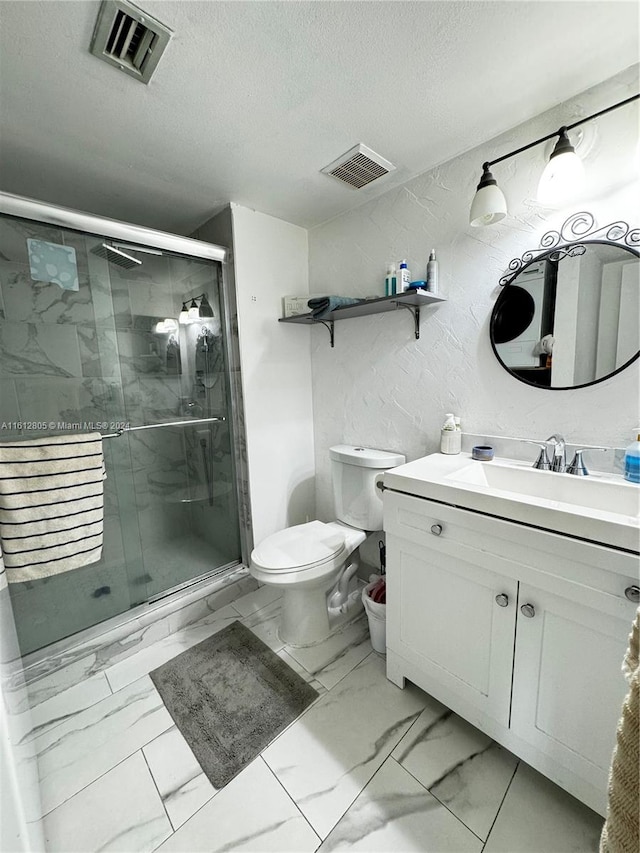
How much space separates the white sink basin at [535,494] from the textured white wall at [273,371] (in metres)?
0.95

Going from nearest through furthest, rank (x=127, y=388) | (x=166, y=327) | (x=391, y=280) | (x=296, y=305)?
(x=391, y=280)
(x=127, y=388)
(x=166, y=327)
(x=296, y=305)

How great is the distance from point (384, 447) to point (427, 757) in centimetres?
118

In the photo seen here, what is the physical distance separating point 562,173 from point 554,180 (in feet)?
0.08

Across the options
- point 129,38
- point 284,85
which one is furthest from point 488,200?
point 129,38

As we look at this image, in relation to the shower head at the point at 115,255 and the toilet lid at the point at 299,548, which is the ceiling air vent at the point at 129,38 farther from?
the toilet lid at the point at 299,548

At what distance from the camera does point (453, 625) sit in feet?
3.61

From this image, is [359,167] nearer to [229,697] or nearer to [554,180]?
[554,180]

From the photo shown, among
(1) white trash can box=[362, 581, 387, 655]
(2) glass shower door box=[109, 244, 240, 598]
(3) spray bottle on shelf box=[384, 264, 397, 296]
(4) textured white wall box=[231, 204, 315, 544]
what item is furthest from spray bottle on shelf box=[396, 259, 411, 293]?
(1) white trash can box=[362, 581, 387, 655]

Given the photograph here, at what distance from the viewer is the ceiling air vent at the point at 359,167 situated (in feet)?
4.51

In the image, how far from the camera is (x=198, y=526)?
6.63 feet

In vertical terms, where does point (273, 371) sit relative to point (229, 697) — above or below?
above

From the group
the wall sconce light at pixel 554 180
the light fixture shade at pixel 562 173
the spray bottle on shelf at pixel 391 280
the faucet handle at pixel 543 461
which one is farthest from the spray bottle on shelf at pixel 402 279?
the faucet handle at pixel 543 461

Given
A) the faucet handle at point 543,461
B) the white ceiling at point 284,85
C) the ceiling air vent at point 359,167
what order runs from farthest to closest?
the ceiling air vent at point 359,167 → the faucet handle at point 543,461 → the white ceiling at point 284,85

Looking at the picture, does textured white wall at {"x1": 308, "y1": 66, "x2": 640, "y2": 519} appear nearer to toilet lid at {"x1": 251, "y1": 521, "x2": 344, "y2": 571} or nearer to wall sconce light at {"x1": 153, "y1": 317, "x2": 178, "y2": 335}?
toilet lid at {"x1": 251, "y1": 521, "x2": 344, "y2": 571}
